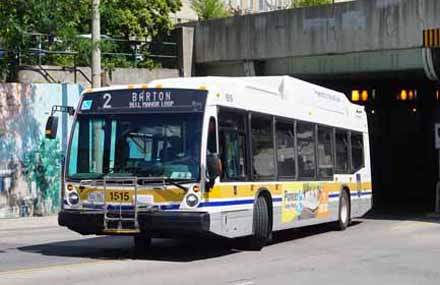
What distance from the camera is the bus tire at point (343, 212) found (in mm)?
22250

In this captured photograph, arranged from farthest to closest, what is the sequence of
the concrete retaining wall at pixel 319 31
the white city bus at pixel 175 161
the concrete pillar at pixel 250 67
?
the concrete pillar at pixel 250 67
the concrete retaining wall at pixel 319 31
the white city bus at pixel 175 161

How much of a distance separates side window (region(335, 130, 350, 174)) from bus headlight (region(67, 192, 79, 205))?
8.54m

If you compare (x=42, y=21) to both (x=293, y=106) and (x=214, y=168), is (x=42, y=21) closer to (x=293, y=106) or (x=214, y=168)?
(x=293, y=106)

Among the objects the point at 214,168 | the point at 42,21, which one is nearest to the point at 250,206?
the point at 214,168

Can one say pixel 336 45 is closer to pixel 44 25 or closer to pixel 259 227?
pixel 44 25

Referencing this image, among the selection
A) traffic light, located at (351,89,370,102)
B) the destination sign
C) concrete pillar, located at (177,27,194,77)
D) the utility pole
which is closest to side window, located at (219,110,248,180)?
the destination sign

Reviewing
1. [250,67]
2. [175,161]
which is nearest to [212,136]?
[175,161]

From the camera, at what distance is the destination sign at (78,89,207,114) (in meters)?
14.8

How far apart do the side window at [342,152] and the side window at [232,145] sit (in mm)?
6308

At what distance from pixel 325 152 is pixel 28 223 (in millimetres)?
9555

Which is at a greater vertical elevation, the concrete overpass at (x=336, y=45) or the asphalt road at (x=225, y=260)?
the concrete overpass at (x=336, y=45)

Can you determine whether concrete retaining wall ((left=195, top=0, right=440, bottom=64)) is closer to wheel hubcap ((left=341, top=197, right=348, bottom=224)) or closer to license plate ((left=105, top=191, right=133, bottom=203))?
wheel hubcap ((left=341, top=197, right=348, bottom=224))

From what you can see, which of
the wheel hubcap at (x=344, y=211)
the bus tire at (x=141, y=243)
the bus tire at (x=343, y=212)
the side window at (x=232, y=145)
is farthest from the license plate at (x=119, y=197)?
the wheel hubcap at (x=344, y=211)

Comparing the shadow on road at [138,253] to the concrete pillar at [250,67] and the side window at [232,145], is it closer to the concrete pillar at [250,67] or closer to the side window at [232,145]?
the side window at [232,145]
